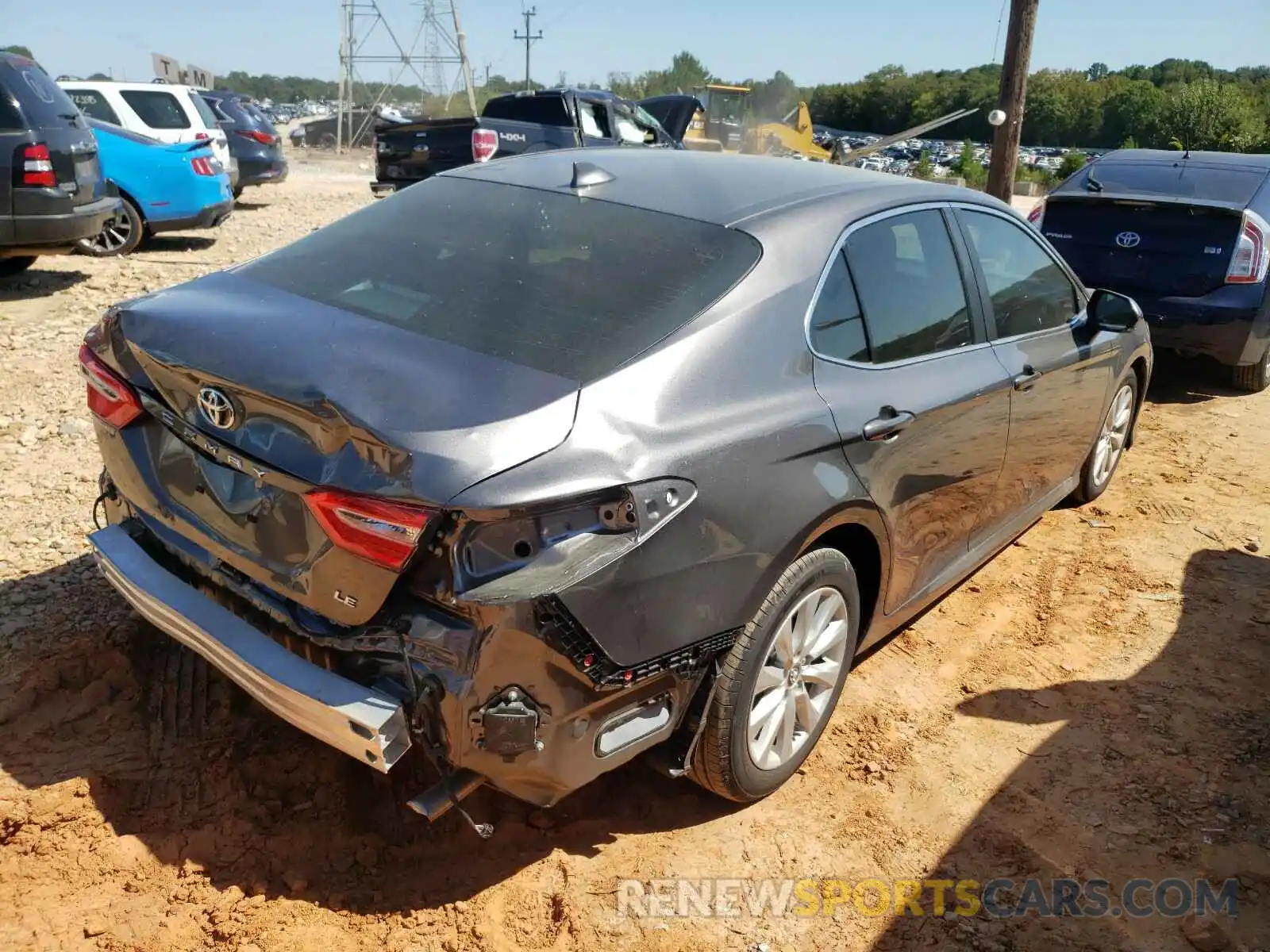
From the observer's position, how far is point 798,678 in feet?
9.55

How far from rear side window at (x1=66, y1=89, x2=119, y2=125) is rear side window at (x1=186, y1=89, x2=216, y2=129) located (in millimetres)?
1020

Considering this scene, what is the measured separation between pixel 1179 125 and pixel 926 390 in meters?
45.0

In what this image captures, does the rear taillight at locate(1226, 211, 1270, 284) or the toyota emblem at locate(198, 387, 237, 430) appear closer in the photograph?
the toyota emblem at locate(198, 387, 237, 430)

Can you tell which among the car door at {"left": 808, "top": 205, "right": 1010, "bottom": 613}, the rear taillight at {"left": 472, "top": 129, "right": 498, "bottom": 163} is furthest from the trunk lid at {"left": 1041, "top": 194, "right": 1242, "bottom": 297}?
the rear taillight at {"left": 472, "top": 129, "right": 498, "bottom": 163}

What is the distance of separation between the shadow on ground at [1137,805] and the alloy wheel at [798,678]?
1.75ft

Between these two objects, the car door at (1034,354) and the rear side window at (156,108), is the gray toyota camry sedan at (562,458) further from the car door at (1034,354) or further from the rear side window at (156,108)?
the rear side window at (156,108)

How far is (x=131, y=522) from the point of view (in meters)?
2.91

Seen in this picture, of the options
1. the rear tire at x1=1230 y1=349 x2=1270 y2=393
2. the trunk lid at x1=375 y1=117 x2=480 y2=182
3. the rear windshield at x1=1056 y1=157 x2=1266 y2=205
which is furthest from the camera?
the trunk lid at x1=375 y1=117 x2=480 y2=182

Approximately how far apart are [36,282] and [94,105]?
3688 mm

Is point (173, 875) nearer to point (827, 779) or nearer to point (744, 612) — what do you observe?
point (744, 612)

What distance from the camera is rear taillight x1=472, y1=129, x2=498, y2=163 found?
1158 centimetres

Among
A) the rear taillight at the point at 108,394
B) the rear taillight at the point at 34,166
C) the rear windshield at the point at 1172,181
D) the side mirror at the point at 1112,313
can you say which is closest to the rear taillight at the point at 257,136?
the rear taillight at the point at 34,166

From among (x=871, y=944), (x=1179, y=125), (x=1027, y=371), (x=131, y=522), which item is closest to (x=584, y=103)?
(x=1027, y=371)

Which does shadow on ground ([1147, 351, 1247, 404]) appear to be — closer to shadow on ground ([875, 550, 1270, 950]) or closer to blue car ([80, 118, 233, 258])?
shadow on ground ([875, 550, 1270, 950])
